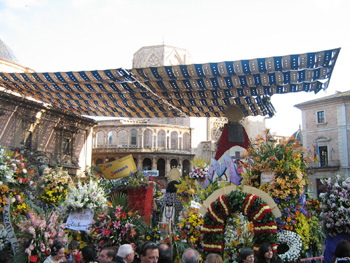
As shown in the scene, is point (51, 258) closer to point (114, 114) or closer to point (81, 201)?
point (81, 201)

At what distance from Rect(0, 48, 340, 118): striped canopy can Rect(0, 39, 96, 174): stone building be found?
0.93 metres

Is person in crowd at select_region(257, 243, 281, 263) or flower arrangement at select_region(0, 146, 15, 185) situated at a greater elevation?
flower arrangement at select_region(0, 146, 15, 185)

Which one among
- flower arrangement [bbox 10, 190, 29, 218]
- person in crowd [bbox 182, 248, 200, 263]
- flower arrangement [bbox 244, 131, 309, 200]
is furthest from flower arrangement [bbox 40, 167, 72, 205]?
person in crowd [bbox 182, 248, 200, 263]

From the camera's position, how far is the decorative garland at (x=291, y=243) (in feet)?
26.9

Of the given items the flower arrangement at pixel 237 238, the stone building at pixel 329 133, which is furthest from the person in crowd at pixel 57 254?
the stone building at pixel 329 133

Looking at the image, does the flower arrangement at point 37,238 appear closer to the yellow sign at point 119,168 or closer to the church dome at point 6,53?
the yellow sign at point 119,168

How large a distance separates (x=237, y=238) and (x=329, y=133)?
29.6 metres

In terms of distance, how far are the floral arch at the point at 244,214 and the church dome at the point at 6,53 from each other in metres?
20.5

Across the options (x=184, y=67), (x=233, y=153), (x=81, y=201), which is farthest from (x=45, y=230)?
(x=233, y=153)

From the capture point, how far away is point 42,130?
20.0 m

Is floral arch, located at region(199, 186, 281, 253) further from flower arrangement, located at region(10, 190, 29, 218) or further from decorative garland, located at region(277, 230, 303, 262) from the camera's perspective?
flower arrangement, located at region(10, 190, 29, 218)

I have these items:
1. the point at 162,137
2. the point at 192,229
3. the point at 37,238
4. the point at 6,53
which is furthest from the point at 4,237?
the point at 162,137

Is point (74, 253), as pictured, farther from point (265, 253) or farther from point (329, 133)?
point (329, 133)

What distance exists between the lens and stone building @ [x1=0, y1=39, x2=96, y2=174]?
17781mm
